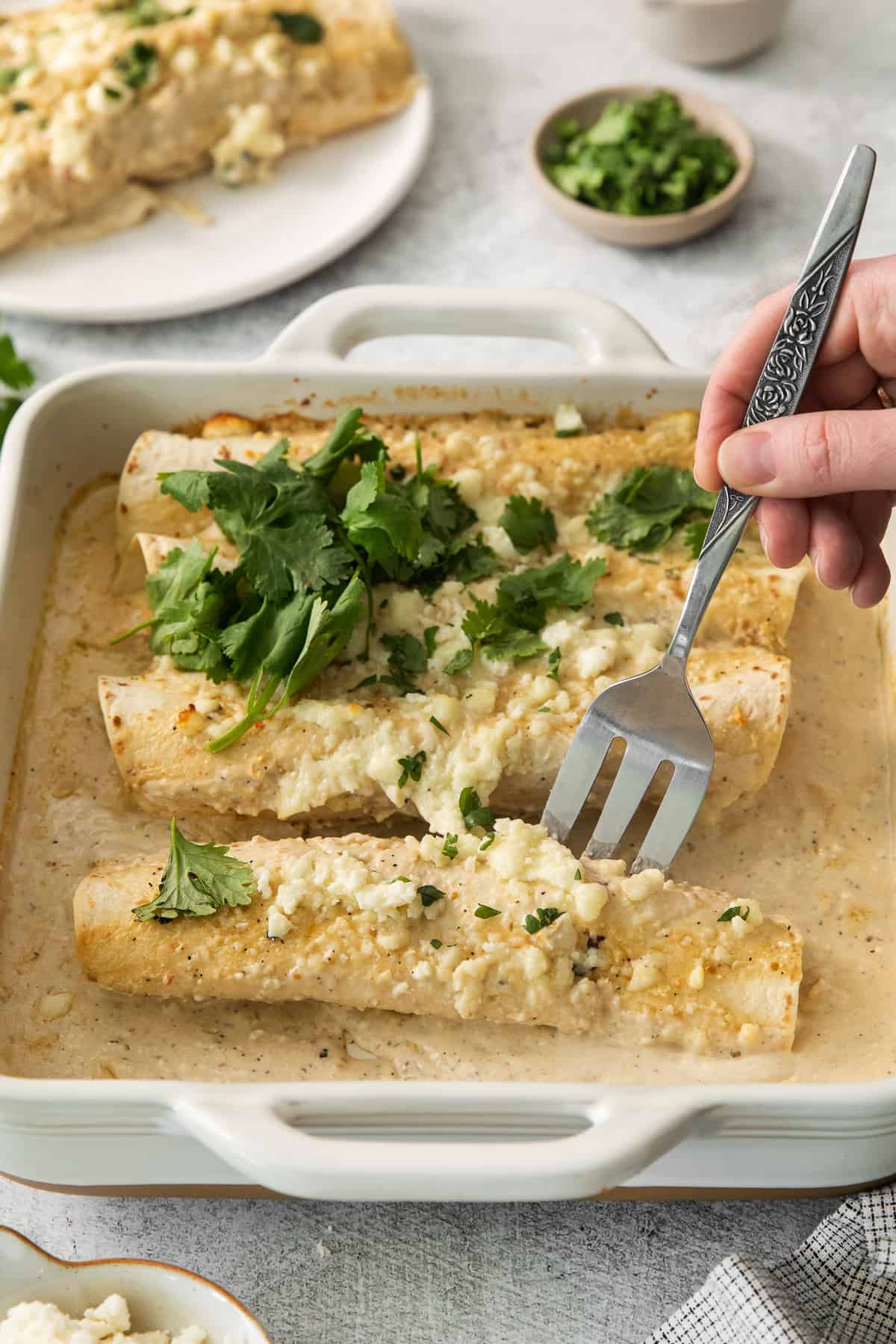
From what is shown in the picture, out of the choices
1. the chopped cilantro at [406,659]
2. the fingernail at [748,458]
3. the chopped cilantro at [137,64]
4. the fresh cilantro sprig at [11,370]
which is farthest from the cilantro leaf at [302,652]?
the chopped cilantro at [137,64]

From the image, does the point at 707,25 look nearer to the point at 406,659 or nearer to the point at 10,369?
the point at 10,369

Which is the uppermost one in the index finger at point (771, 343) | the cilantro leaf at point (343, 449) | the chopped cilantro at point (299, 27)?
the chopped cilantro at point (299, 27)

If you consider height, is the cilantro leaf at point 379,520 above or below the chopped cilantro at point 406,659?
above

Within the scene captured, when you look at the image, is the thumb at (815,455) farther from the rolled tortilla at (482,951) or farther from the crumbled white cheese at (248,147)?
the crumbled white cheese at (248,147)

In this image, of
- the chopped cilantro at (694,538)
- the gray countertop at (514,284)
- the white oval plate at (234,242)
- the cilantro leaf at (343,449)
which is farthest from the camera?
the white oval plate at (234,242)

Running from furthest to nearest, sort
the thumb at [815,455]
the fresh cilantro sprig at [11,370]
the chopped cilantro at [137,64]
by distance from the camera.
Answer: the chopped cilantro at [137,64]
the fresh cilantro sprig at [11,370]
the thumb at [815,455]

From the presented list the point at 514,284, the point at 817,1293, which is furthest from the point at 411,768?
the point at 514,284

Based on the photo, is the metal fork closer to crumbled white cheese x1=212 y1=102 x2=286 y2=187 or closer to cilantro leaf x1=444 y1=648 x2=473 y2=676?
cilantro leaf x1=444 y1=648 x2=473 y2=676
